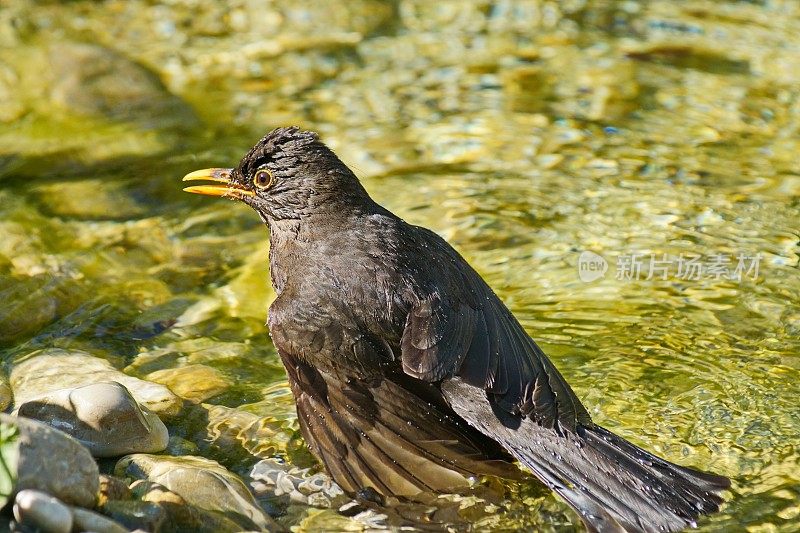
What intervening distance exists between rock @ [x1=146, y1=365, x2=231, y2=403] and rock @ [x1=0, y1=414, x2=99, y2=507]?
1614 millimetres

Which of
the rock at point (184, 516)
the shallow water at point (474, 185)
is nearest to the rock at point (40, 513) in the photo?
the rock at point (184, 516)

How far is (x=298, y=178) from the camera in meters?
5.59

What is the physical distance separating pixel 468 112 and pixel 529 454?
16.6 feet

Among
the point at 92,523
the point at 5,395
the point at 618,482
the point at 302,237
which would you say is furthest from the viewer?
the point at 302,237

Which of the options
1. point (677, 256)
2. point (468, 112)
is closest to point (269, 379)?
point (677, 256)

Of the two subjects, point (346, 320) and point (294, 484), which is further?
point (294, 484)

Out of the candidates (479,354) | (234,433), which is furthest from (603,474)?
(234,433)

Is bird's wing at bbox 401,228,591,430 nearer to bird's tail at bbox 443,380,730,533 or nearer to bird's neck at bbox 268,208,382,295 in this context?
bird's tail at bbox 443,380,730,533

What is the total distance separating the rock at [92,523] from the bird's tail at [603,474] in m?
1.52

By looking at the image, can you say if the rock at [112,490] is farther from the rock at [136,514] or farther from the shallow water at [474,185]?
the shallow water at [474,185]

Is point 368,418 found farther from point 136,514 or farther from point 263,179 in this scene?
point 263,179

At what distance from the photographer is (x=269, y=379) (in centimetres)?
597

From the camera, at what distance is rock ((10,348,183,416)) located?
544 centimetres

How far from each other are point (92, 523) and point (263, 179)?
2313 millimetres
